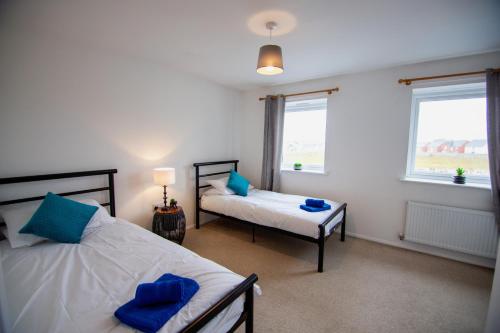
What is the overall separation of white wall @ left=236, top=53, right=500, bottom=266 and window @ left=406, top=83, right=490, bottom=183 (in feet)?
0.69

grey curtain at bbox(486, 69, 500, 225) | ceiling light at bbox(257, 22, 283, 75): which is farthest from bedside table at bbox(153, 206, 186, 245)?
grey curtain at bbox(486, 69, 500, 225)

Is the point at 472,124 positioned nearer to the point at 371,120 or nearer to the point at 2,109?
the point at 371,120

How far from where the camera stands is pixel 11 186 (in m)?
2.07

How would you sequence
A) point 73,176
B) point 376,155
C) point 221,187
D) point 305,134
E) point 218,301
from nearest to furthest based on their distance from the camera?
1. point 218,301
2. point 73,176
3. point 376,155
4. point 221,187
5. point 305,134

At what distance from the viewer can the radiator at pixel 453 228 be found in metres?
2.58

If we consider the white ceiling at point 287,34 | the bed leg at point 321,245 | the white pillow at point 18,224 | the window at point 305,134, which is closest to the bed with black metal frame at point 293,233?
the bed leg at point 321,245

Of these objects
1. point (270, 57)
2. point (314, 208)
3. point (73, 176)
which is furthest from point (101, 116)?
point (314, 208)

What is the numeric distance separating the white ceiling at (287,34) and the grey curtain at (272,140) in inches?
43.5

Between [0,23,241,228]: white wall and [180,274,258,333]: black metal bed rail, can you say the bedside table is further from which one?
[180,274,258,333]: black metal bed rail

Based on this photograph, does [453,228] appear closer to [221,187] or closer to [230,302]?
[230,302]

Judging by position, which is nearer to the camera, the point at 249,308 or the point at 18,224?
the point at 249,308

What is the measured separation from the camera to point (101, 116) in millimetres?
2600

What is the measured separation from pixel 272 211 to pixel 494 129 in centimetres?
262

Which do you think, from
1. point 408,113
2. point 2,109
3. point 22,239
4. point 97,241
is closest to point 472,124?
point 408,113
